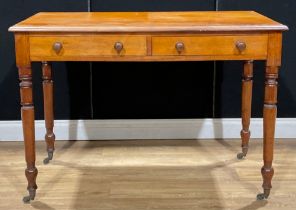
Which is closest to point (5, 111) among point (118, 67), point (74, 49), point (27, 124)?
point (118, 67)

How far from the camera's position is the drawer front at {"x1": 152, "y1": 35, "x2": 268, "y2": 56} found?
238 cm

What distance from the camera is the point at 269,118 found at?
2.48 m

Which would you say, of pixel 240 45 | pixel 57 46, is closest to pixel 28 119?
pixel 57 46

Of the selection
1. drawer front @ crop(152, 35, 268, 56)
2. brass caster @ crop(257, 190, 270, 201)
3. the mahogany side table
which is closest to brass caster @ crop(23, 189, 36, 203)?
the mahogany side table

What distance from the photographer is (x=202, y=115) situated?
11.4ft

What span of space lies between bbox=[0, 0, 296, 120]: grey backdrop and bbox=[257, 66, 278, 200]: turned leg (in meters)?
0.94

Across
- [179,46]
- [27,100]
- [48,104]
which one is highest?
[179,46]

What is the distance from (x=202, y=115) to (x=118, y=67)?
0.64 meters

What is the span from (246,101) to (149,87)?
2.24ft

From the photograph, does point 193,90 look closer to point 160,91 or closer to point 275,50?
point 160,91

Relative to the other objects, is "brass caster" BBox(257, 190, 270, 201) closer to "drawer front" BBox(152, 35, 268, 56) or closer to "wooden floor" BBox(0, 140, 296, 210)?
"wooden floor" BBox(0, 140, 296, 210)

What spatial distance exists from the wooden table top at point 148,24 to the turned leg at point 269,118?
0.74 ft

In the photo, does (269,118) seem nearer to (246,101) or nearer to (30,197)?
(246,101)

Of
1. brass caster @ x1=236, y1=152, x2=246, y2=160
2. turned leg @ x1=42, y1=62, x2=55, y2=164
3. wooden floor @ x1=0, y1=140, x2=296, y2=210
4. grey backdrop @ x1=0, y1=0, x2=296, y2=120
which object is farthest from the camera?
grey backdrop @ x1=0, y1=0, x2=296, y2=120
